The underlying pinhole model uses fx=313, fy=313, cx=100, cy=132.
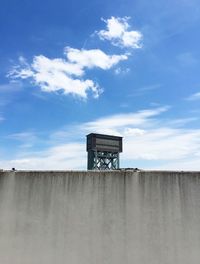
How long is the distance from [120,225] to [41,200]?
1351 millimetres

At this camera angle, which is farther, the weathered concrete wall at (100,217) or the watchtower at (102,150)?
the watchtower at (102,150)

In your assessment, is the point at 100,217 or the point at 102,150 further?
the point at 102,150

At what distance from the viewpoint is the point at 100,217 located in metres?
4.87

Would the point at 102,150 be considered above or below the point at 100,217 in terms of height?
above

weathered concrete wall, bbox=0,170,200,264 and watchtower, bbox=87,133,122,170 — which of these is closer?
weathered concrete wall, bbox=0,170,200,264

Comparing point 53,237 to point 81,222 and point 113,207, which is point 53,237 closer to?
point 81,222

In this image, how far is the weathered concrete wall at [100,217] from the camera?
4637mm

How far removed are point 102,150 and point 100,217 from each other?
27.6 metres

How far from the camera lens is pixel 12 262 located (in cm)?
509

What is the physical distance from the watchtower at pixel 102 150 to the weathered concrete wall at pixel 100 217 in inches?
1012

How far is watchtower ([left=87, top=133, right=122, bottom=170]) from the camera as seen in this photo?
104ft

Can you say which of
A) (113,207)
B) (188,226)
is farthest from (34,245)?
(188,226)

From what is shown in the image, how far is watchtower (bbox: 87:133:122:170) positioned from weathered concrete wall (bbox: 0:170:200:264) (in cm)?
2570

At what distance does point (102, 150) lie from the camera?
32.5 m
